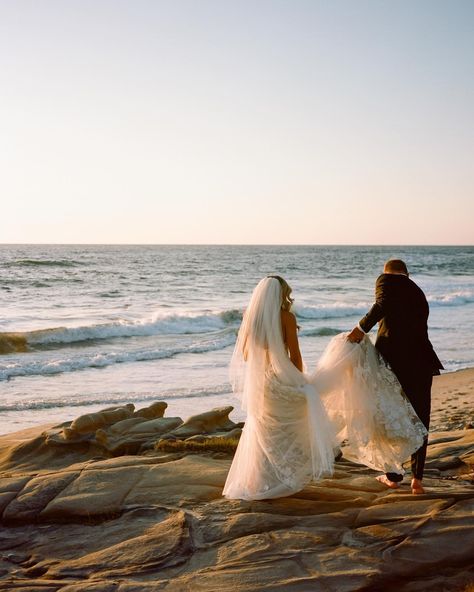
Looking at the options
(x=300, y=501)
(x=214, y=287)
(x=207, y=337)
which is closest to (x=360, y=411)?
(x=300, y=501)

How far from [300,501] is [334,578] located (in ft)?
4.09

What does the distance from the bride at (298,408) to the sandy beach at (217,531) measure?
9.6 inches

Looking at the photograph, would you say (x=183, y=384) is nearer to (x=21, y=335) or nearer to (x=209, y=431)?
(x=209, y=431)

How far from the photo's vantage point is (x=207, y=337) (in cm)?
2464

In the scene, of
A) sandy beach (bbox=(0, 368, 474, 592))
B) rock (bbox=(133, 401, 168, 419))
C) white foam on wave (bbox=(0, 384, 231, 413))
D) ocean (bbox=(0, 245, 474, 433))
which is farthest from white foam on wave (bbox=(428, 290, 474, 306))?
sandy beach (bbox=(0, 368, 474, 592))

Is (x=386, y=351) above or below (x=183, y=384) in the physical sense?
above

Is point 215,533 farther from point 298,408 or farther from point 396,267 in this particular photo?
point 396,267

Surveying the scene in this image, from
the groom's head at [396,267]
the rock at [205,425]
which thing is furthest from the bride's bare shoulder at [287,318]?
the rock at [205,425]

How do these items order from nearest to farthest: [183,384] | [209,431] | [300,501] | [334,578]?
[334,578], [300,501], [209,431], [183,384]

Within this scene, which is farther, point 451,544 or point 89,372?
point 89,372

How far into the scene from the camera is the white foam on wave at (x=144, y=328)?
2436 centimetres

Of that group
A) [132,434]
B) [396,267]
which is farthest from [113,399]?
[396,267]

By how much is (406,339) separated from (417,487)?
1.24 meters

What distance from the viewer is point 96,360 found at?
1931 cm
